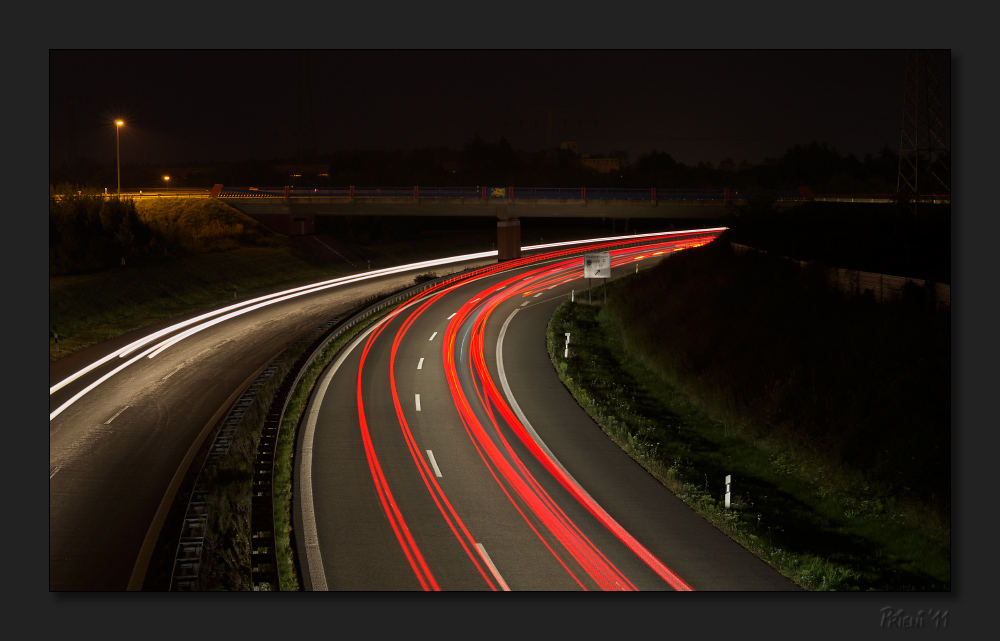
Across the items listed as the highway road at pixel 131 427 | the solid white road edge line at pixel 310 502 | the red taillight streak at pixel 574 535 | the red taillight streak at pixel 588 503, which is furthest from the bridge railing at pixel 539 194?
the red taillight streak at pixel 574 535

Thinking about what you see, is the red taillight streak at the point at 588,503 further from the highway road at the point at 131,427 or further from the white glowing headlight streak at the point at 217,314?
the white glowing headlight streak at the point at 217,314

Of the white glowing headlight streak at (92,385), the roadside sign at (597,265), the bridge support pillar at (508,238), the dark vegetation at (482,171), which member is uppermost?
the dark vegetation at (482,171)

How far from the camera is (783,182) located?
8338cm

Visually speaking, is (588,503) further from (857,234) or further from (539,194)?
(539,194)

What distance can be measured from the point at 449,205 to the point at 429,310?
20.8 metres

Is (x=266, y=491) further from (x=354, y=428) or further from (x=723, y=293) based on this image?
(x=723, y=293)

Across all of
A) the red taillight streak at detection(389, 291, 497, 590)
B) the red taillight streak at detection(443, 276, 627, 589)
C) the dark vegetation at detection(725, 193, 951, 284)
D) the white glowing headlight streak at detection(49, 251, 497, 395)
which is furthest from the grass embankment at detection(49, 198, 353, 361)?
the dark vegetation at detection(725, 193, 951, 284)

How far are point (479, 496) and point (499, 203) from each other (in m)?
46.2

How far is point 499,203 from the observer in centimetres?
6347

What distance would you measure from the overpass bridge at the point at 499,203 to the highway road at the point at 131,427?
74.5 feet

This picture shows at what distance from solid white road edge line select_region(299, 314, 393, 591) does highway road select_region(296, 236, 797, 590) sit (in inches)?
1.6

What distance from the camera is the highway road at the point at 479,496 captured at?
15.6m

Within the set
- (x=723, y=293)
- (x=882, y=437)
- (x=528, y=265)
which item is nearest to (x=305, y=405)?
(x=882, y=437)

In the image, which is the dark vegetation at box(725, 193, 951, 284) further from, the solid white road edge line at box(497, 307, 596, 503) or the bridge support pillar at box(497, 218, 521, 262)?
the bridge support pillar at box(497, 218, 521, 262)
